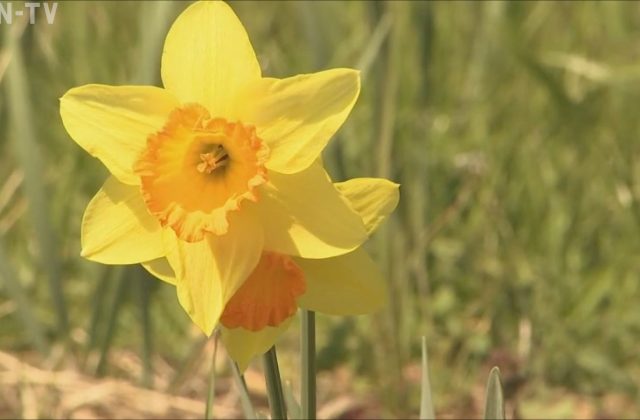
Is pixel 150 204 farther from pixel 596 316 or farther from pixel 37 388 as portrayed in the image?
pixel 596 316

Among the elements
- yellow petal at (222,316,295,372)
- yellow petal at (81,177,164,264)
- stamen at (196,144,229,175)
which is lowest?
yellow petal at (222,316,295,372)

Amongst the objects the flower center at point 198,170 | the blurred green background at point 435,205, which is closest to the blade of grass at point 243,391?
the flower center at point 198,170

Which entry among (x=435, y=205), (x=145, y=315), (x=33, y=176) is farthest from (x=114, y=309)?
(x=435, y=205)

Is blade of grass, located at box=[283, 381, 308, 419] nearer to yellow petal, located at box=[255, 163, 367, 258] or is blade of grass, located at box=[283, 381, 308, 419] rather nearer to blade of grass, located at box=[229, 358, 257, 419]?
blade of grass, located at box=[229, 358, 257, 419]

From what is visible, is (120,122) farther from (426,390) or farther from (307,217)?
(426,390)

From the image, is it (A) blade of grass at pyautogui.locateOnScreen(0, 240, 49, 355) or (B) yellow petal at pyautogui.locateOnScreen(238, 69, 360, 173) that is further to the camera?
(A) blade of grass at pyautogui.locateOnScreen(0, 240, 49, 355)

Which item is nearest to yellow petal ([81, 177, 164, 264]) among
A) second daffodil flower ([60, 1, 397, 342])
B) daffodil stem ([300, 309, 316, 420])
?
second daffodil flower ([60, 1, 397, 342])

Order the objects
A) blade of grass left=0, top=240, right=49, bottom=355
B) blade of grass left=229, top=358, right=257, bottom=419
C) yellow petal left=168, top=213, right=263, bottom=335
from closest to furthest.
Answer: yellow petal left=168, top=213, right=263, bottom=335 < blade of grass left=229, top=358, right=257, bottom=419 < blade of grass left=0, top=240, right=49, bottom=355

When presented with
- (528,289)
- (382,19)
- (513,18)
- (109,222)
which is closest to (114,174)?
(109,222)
